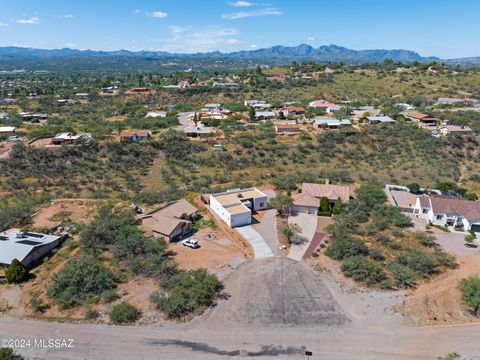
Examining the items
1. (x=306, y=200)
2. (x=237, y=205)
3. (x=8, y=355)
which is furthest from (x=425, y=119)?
(x=8, y=355)

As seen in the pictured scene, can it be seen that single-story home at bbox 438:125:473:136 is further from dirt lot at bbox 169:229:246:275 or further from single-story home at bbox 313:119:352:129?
dirt lot at bbox 169:229:246:275

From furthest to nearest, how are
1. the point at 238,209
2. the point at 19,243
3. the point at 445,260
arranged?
the point at 238,209, the point at 19,243, the point at 445,260

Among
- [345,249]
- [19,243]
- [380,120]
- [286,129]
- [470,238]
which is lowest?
[470,238]

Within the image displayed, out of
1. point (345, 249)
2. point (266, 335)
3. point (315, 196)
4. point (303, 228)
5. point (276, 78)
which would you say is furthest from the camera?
point (276, 78)

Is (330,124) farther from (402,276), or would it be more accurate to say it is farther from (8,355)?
(8,355)

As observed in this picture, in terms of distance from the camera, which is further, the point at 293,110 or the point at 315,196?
the point at 293,110

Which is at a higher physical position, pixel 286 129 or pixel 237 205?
pixel 286 129

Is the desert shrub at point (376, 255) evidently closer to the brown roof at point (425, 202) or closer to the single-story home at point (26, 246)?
the brown roof at point (425, 202)

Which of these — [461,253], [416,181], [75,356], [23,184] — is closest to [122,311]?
[75,356]
